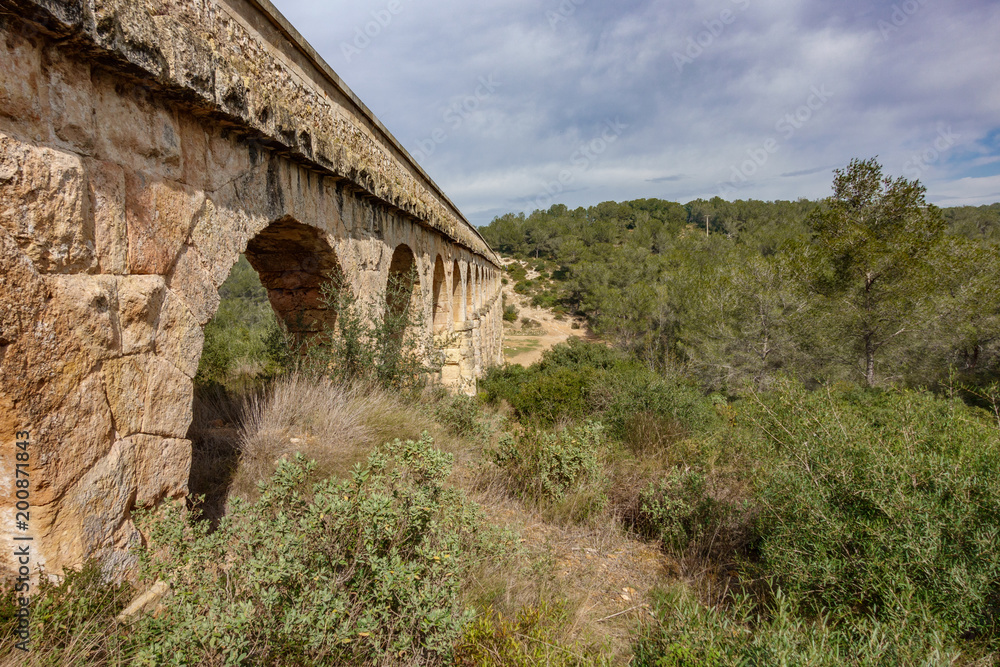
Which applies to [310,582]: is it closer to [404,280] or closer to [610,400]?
[404,280]

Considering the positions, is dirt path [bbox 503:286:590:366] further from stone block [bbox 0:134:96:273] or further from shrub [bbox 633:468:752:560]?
stone block [bbox 0:134:96:273]

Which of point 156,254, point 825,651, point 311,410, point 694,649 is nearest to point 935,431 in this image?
point 825,651

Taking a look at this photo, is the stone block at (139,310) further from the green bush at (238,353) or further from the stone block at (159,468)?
the green bush at (238,353)

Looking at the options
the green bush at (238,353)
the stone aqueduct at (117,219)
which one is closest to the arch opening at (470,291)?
the green bush at (238,353)

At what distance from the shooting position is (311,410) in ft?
11.0

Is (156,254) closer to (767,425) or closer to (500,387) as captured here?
(767,425)

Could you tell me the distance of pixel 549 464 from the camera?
358 centimetres

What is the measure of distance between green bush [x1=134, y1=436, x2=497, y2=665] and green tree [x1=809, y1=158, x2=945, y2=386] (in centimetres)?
1108

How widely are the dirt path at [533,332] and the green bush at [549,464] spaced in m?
16.9

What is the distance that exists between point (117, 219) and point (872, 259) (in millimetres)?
12184

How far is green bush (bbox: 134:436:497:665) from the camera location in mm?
1370

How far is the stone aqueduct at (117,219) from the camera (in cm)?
147

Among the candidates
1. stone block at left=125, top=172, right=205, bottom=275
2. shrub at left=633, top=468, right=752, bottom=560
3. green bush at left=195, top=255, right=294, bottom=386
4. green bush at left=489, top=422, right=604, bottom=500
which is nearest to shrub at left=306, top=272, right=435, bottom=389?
green bush at left=195, top=255, right=294, bottom=386

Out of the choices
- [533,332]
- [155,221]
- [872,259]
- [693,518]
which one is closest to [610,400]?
[693,518]
